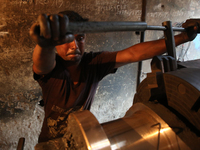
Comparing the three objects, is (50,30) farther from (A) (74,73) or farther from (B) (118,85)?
(B) (118,85)

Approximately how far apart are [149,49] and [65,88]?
26.2 inches

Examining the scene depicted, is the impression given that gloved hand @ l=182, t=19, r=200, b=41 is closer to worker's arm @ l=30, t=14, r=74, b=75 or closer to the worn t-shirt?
the worn t-shirt

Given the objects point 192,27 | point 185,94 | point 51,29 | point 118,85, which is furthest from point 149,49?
point 118,85

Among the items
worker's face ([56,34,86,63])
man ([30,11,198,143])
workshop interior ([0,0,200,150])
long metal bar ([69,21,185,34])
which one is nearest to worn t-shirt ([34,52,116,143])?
man ([30,11,198,143])

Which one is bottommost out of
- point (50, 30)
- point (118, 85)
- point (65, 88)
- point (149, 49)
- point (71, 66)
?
point (118, 85)

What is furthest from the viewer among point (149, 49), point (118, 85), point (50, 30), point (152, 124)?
point (118, 85)

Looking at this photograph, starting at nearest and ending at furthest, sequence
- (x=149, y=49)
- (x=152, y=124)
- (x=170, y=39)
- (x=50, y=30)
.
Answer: (x=50, y=30) < (x=152, y=124) < (x=170, y=39) < (x=149, y=49)

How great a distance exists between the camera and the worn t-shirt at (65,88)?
105cm

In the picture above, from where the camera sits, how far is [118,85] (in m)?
2.08

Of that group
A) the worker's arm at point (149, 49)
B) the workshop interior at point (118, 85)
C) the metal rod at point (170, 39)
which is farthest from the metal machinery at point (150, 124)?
the worker's arm at point (149, 49)

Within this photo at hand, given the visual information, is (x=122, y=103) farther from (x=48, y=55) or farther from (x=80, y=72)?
(x=48, y=55)

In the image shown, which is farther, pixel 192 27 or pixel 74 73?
pixel 74 73

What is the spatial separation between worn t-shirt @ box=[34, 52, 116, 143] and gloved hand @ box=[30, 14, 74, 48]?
1.82 feet

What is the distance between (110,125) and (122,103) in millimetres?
1660
